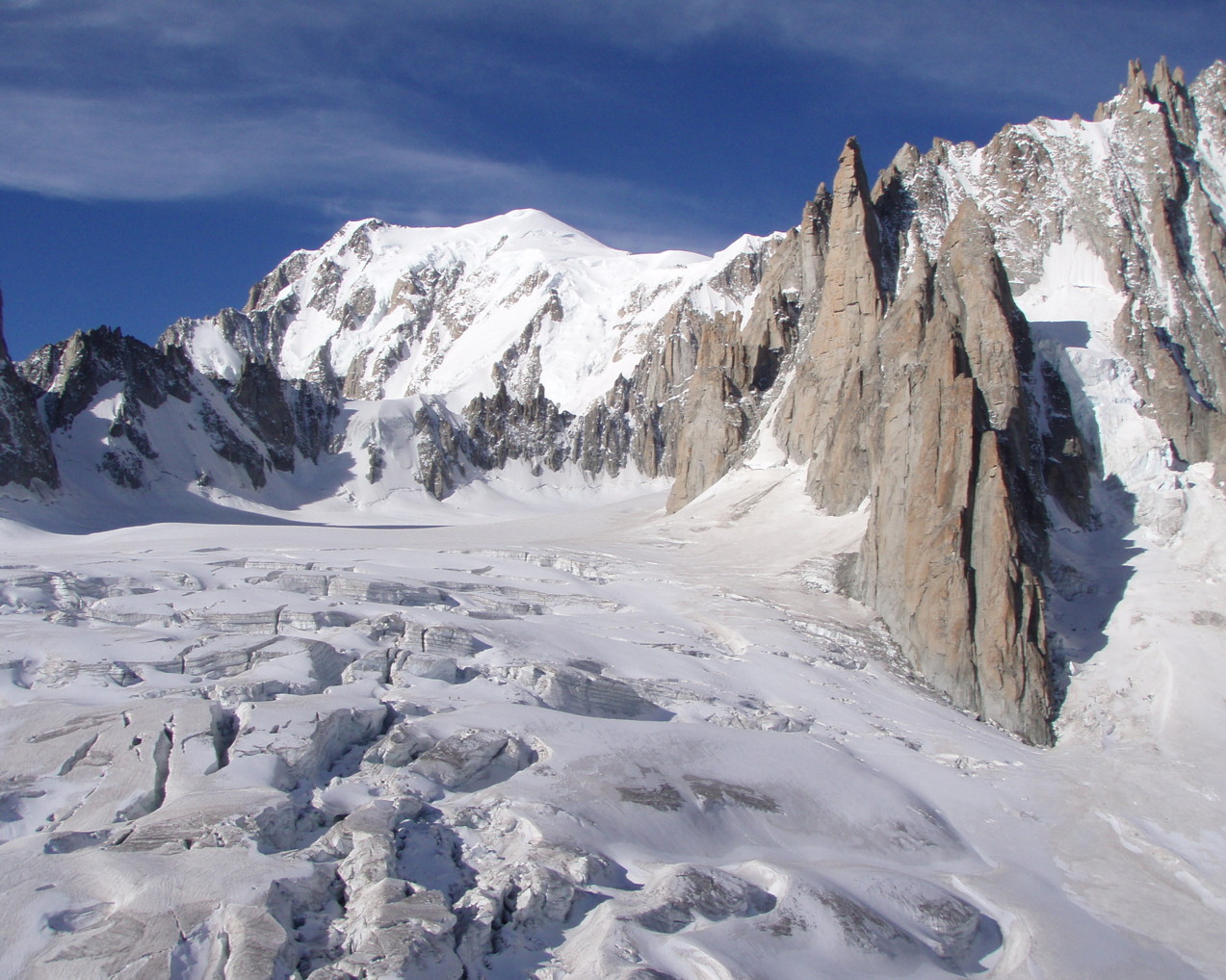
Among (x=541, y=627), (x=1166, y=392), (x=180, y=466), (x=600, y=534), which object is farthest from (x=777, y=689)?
(x=180, y=466)

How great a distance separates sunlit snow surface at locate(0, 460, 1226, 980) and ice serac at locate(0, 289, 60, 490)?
1310 inches

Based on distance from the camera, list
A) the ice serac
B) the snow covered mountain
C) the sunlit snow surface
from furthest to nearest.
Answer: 1. the ice serac
2. the snow covered mountain
3. the sunlit snow surface

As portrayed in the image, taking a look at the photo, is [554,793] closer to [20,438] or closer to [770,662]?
[770,662]

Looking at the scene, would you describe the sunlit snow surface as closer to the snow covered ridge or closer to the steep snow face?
the snow covered ridge

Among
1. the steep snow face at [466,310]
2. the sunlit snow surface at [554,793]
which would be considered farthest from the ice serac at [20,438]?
the steep snow face at [466,310]

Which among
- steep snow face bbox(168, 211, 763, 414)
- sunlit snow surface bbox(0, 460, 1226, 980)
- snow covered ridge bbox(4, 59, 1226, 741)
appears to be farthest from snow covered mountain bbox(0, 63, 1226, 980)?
steep snow face bbox(168, 211, 763, 414)

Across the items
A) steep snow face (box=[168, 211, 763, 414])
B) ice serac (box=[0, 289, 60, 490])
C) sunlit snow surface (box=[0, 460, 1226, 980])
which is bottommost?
sunlit snow surface (box=[0, 460, 1226, 980])

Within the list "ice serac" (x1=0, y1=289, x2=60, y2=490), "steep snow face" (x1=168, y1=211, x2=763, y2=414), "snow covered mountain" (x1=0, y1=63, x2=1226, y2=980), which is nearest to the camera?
"snow covered mountain" (x1=0, y1=63, x2=1226, y2=980)

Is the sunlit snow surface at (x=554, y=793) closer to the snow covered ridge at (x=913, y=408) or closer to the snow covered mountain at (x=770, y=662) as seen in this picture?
the snow covered mountain at (x=770, y=662)

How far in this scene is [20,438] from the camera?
2031 inches

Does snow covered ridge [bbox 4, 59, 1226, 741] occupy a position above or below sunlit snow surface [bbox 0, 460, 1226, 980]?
above

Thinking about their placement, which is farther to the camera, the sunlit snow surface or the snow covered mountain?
the snow covered mountain

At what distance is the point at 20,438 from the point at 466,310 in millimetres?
98293

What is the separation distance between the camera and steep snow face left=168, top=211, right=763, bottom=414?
122062 millimetres
